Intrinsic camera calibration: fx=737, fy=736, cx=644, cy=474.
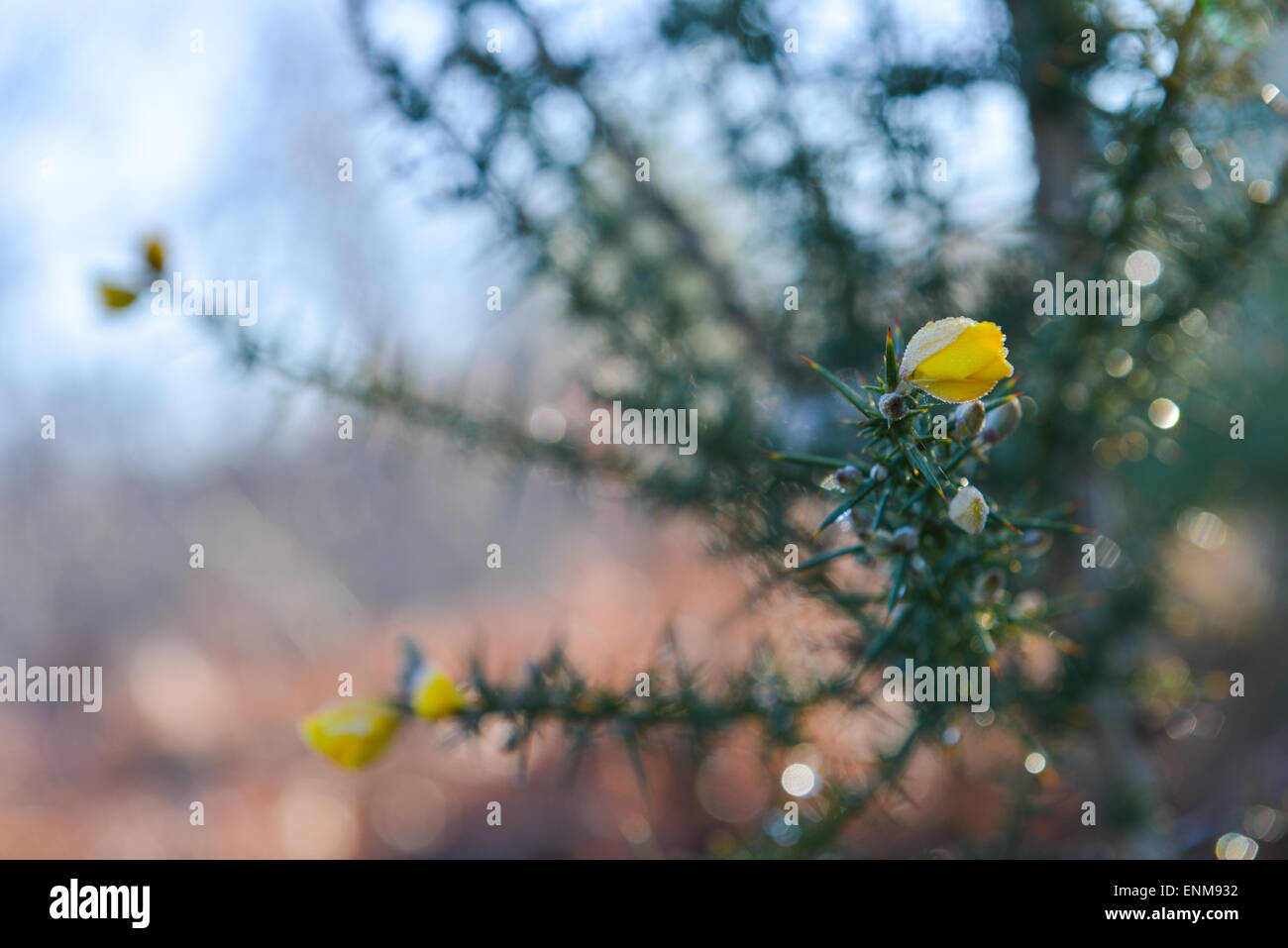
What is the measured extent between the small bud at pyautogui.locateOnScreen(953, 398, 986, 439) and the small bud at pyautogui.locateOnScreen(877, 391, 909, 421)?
39 mm

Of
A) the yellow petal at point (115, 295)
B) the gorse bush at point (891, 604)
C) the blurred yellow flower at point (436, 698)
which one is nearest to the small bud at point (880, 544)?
the gorse bush at point (891, 604)

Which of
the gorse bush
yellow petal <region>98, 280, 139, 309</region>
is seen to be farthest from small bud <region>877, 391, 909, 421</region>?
yellow petal <region>98, 280, 139, 309</region>

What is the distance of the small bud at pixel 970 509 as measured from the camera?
0.30m

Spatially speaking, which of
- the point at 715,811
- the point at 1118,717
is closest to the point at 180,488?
the point at 715,811

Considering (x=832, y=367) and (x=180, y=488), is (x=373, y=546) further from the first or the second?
(x=832, y=367)

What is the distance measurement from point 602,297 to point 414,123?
0.73 ft

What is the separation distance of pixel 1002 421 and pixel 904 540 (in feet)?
0.25

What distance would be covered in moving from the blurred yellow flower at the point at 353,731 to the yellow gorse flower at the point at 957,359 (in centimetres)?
41

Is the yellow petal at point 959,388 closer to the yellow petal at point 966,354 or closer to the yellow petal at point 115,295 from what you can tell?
the yellow petal at point 966,354

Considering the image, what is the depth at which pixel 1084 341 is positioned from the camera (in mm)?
580

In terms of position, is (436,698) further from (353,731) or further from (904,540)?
(904,540)

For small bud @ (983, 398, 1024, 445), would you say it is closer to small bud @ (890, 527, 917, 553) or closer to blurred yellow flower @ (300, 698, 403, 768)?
small bud @ (890, 527, 917, 553)

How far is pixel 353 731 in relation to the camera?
500mm

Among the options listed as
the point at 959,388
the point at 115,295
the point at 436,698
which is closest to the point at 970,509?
the point at 959,388
